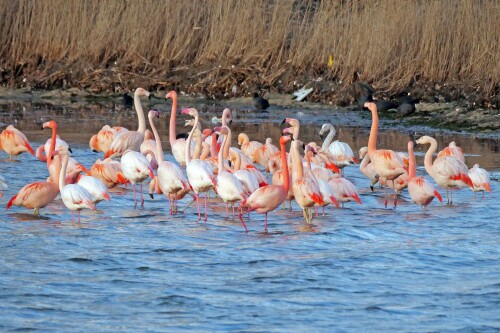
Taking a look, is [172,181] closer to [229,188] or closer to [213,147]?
[229,188]

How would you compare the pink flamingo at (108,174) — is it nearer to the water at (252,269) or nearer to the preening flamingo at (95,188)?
the water at (252,269)

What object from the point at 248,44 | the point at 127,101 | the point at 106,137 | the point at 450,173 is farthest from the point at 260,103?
the point at 450,173

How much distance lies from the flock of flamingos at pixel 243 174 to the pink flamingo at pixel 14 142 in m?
0.71

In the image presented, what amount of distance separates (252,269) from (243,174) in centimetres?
223

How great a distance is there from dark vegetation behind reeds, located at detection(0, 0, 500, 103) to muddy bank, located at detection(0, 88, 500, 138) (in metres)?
0.24

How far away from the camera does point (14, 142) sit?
489 inches

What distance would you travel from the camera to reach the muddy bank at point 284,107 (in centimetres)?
1499

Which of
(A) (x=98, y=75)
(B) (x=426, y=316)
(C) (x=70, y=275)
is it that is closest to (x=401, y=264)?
(B) (x=426, y=316)

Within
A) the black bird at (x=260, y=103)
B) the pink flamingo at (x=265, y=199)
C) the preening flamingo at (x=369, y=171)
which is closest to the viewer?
the pink flamingo at (x=265, y=199)

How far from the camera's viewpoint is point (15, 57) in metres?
20.3

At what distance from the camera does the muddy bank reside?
15.0 meters

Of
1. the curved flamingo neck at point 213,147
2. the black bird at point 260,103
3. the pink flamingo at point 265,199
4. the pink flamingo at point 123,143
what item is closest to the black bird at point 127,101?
the black bird at point 260,103

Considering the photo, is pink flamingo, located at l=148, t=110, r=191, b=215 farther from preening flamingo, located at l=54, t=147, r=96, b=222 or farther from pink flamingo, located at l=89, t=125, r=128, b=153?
pink flamingo, located at l=89, t=125, r=128, b=153

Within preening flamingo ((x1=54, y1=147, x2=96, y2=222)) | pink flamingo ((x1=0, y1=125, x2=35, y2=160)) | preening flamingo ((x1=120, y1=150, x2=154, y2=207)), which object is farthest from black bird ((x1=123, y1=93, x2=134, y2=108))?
preening flamingo ((x1=54, y1=147, x2=96, y2=222))
